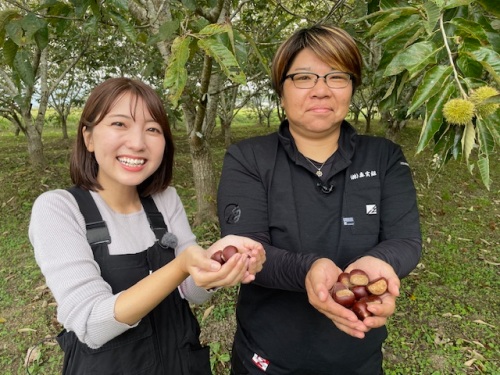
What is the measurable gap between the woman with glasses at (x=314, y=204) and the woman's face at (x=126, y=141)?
0.31 metres

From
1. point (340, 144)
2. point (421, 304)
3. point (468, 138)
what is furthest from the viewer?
point (421, 304)

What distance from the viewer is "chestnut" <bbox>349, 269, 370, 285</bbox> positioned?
4.03 ft

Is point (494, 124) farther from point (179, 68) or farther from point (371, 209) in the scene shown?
point (179, 68)

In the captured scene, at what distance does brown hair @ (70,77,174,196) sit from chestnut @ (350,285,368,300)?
2.87 ft

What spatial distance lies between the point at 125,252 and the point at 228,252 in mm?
462

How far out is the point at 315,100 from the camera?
1.39 meters

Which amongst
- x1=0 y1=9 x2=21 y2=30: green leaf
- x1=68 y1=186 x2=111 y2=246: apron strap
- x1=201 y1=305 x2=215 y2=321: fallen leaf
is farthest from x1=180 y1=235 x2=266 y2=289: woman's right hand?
x1=201 y1=305 x2=215 y2=321: fallen leaf

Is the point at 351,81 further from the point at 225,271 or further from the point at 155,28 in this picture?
the point at 155,28

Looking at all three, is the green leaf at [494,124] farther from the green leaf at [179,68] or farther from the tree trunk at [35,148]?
the tree trunk at [35,148]

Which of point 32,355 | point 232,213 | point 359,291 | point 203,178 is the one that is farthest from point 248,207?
point 203,178

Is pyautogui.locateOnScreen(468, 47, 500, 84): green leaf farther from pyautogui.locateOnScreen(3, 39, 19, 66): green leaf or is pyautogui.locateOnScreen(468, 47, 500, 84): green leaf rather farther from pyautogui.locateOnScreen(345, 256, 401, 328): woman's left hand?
pyautogui.locateOnScreen(3, 39, 19, 66): green leaf

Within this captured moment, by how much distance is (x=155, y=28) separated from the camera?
2.57 m

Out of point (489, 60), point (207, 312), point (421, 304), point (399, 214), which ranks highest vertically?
point (489, 60)

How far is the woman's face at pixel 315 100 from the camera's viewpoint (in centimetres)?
139
